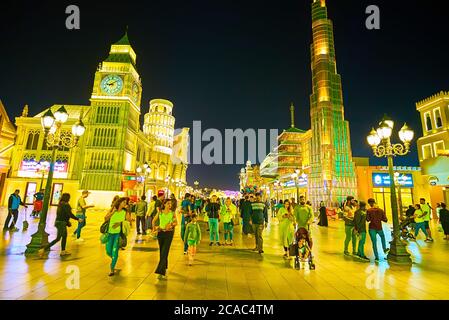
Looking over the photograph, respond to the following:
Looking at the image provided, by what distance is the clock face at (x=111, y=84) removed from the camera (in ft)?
140

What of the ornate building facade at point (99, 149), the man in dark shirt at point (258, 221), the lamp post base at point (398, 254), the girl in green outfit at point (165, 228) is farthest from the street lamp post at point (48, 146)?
the ornate building facade at point (99, 149)

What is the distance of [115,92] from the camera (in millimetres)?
42656

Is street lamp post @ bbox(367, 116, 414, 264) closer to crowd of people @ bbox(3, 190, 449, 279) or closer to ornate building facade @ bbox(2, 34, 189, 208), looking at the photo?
crowd of people @ bbox(3, 190, 449, 279)

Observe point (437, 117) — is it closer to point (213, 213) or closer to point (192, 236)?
point (213, 213)

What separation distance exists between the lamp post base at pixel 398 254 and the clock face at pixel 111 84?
147ft

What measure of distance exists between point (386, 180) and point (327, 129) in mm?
15037

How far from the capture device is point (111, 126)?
41.3 metres

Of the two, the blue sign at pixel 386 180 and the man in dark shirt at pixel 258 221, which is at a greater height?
the blue sign at pixel 386 180

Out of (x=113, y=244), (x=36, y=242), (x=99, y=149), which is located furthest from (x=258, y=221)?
(x=99, y=149)

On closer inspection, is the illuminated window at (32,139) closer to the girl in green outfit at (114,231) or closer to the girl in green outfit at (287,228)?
the girl in green outfit at (114,231)

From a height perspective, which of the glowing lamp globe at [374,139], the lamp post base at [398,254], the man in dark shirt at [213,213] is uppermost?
the glowing lamp globe at [374,139]

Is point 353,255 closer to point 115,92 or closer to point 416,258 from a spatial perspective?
point 416,258

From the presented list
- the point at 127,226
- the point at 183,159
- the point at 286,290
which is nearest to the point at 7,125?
the point at 127,226

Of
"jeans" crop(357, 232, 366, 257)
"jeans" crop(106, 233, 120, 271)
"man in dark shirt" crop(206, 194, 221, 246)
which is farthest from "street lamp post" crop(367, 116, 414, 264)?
"jeans" crop(106, 233, 120, 271)
